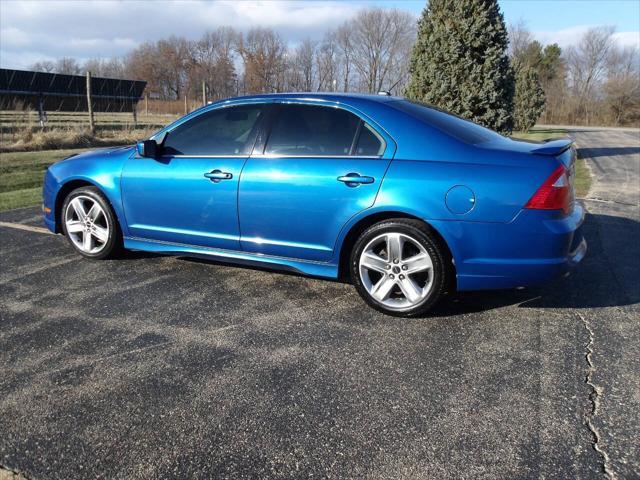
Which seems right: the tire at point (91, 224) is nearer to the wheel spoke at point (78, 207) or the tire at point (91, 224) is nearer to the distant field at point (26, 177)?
the wheel spoke at point (78, 207)

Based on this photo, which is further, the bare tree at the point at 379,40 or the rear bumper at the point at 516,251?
the bare tree at the point at 379,40

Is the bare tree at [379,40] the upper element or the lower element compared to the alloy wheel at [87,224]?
upper

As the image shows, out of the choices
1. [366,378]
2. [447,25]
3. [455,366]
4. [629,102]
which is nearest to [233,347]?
[366,378]

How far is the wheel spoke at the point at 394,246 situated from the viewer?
357cm

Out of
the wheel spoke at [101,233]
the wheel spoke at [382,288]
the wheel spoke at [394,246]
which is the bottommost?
the wheel spoke at [382,288]

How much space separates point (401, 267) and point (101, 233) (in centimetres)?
294

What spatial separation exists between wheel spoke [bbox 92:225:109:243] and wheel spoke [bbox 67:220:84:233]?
16 centimetres

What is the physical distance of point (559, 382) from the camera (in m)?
2.77

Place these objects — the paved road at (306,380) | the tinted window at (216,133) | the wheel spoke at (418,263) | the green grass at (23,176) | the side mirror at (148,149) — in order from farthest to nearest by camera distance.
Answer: the green grass at (23,176) → the side mirror at (148,149) → the tinted window at (216,133) → the wheel spoke at (418,263) → the paved road at (306,380)

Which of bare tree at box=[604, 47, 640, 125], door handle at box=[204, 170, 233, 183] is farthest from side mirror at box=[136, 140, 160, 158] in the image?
bare tree at box=[604, 47, 640, 125]

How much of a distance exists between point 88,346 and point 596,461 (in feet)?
9.21

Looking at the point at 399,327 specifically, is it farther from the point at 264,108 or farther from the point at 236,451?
the point at 264,108

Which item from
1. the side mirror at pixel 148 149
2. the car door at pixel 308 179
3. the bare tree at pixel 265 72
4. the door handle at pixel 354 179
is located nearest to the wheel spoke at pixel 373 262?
the car door at pixel 308 179

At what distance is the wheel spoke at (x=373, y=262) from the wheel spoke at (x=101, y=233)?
8.46ft
